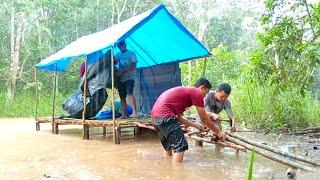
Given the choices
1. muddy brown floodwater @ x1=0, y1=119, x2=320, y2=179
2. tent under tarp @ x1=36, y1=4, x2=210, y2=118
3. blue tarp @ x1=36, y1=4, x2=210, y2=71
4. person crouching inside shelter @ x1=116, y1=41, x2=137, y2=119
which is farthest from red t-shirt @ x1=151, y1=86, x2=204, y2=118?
person crouching inside shelter @ x1=116, y1=41, x2=137, y2=119

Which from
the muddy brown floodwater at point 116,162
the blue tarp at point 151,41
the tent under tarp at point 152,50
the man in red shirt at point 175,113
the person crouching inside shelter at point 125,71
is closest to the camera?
the muddy brown floodwater at point 116,162

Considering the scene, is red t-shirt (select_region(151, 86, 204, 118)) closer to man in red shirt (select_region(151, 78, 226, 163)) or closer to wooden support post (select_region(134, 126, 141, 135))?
man in red shirt (select_region(151, 78, 226, 163))

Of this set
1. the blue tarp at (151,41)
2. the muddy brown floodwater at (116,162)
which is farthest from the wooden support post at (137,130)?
the blue tarp at (151,41)

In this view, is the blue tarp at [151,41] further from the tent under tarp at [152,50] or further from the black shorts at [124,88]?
the black shorts at [124,88]

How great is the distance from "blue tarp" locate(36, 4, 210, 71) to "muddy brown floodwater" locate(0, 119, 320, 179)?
1.83 metres

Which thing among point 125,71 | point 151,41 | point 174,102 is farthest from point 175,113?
point 151,41

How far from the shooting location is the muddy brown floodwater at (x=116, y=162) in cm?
465

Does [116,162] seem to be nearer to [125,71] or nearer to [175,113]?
[175,113]

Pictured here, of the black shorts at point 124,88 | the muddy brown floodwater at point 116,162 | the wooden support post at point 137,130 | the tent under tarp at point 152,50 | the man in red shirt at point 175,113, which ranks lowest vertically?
the muddy brown floodwater at point 116,162

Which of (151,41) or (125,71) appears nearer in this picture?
(125,71)

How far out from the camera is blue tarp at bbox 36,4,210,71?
748cm

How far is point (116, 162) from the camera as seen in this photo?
5.52m

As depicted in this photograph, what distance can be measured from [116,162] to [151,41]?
161 inches

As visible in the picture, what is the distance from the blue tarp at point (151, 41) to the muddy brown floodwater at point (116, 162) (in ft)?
5.99
